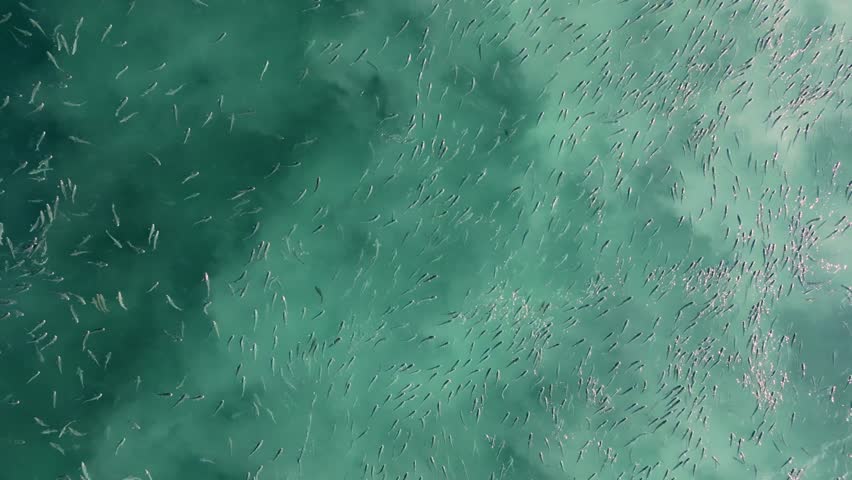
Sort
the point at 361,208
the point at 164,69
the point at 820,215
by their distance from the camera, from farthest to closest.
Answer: the point at 820,215 → the point at 361,208 → the point at 164,69

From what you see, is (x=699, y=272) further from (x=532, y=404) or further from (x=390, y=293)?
(x=390, y=293)

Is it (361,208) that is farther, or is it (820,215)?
(820,215)

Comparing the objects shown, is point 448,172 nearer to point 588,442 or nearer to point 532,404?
point 532,404

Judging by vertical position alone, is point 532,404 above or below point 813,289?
below

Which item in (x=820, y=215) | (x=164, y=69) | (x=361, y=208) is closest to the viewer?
(x=164, y=69)

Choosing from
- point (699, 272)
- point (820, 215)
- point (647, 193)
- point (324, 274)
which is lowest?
point (324, 274)

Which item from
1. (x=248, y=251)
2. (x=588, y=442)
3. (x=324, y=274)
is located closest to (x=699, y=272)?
(x=588, y=442)
